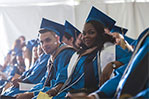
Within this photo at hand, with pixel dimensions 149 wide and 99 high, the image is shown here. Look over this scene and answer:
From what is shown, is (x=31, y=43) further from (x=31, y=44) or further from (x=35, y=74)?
(x=35, y=74)

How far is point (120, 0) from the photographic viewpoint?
7.32ft

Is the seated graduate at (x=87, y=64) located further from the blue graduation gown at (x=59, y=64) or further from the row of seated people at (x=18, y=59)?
the row of seated people at (x=18, y=59)

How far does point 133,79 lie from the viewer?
6.42 ft

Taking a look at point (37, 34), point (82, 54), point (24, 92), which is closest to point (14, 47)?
point (37, 34)

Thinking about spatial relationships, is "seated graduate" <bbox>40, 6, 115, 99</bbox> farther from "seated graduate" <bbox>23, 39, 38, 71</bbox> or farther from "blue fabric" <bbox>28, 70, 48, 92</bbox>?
"seated graduate" <bbox>23, 39, 38, 71</bbox>

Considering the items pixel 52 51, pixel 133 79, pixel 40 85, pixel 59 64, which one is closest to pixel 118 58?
pixel 133 79

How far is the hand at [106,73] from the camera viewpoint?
2154mm

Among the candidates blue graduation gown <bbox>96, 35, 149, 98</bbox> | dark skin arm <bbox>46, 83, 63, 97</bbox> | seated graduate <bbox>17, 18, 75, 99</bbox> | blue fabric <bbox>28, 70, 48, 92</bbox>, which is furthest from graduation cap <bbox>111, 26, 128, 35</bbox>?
blue fabric <bbox>28, 70, 48, 92</bbox>

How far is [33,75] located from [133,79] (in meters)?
1.16

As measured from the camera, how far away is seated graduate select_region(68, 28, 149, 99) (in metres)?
1.94

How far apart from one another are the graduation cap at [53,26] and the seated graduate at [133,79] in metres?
0.80

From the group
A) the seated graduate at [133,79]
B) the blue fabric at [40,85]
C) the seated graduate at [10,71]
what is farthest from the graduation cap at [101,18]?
the seated graduate at [10,71]

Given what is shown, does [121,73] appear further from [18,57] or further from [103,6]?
[18,57]

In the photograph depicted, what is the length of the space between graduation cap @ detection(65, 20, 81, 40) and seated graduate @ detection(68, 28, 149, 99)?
2.02ft
